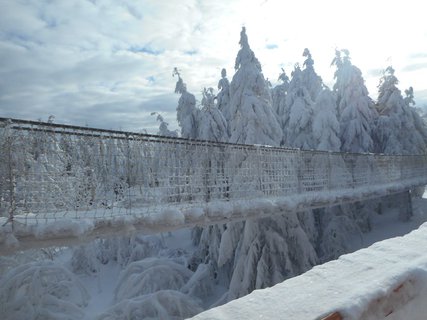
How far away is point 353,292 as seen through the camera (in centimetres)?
164

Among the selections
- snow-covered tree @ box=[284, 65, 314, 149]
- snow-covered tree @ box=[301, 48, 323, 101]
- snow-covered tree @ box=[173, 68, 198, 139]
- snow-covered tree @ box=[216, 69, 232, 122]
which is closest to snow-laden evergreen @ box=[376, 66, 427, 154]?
snow-covered tree @ box=[301, 48, 323, 101]

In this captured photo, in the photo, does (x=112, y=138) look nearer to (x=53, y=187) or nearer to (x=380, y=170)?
(x=53, y=187)

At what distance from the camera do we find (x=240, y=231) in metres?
14.6

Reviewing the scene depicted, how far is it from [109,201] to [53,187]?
1.00 meters

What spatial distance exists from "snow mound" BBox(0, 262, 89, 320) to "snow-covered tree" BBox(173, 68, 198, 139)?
44.3ft

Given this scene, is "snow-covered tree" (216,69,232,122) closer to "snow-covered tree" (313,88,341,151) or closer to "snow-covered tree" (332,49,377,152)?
"snow-covered tree" (313,88,341,151)

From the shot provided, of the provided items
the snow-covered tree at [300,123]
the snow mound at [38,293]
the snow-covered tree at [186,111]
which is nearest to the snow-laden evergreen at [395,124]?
the snow-covered tree at [300,123]

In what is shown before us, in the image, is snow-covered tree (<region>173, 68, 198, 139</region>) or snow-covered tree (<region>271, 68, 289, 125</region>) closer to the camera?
snow-covered tree (<region>173, 68, 198, 139</region>)

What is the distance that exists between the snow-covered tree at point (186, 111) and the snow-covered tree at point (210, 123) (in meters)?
1.85

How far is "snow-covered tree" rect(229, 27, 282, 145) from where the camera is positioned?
580 inches

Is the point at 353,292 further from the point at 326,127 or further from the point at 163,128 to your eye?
the point at 163,128

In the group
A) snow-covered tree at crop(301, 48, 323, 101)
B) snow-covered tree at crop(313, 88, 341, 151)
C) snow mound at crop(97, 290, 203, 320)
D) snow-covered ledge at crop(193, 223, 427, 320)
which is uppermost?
snow-covered tree at crop(301, 48, 323, 101)

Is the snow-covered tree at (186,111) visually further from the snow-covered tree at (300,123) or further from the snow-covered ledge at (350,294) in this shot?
the snow-covered ledge at (350,294)

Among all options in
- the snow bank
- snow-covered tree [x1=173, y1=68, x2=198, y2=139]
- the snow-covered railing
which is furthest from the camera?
snow-covered tree [x1=173, y1=68, x2=198, y2=139]
